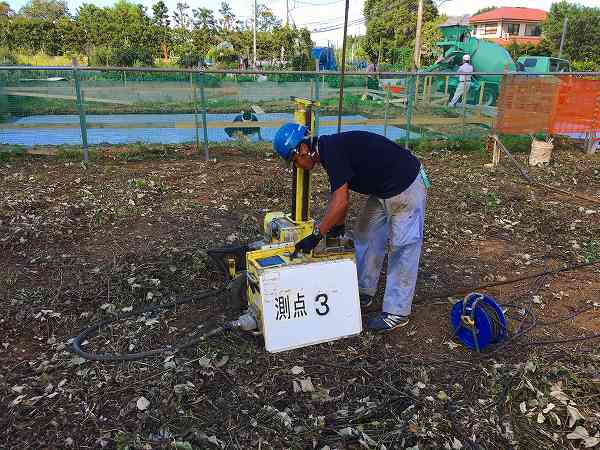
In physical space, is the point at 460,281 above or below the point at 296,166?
below

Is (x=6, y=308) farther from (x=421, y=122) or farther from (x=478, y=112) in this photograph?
(x=478, y=112)

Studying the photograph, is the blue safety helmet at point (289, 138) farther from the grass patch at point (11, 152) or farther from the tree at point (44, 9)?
the tree at point (44, 9)

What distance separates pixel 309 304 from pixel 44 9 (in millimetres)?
67228

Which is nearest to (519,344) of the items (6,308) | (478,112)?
(6,308)

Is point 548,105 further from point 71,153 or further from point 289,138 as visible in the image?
point 71,153

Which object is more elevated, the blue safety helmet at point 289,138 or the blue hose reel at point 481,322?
the blue safety helmet at point 289,138

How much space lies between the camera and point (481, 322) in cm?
357

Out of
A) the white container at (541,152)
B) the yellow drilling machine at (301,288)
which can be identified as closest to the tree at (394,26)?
the white container at (541,152)

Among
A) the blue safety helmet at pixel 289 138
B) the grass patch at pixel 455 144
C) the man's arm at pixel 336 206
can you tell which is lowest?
the grass patch at pixel 455 144

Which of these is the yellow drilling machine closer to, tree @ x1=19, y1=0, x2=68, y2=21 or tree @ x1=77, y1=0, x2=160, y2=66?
tree @ x1=77, y1=0, x2=160, y2=66

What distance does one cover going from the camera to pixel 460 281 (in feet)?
16.1

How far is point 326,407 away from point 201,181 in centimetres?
559

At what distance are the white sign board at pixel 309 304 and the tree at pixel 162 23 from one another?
40.1 meters

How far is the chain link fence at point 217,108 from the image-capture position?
29.6 ft
